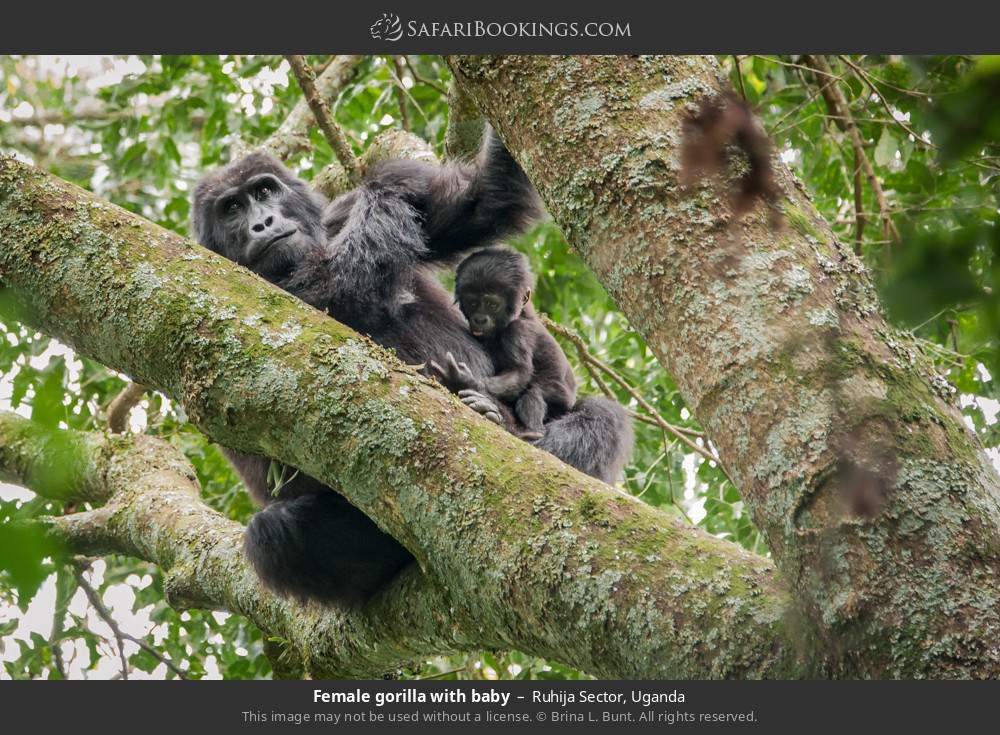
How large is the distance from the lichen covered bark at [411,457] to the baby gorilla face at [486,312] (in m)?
1.78

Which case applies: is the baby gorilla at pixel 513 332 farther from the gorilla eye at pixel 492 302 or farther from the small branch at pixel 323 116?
the small branch at pixel 323 116

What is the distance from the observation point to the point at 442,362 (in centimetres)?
424

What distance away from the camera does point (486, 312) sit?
4.70 m

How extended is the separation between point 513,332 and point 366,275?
92 centimetres

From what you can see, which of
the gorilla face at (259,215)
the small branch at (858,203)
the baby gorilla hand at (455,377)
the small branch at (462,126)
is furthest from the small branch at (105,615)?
the small branch at (858,203)

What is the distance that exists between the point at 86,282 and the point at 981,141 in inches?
97.9

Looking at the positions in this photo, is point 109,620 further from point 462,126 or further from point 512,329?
point 462,126

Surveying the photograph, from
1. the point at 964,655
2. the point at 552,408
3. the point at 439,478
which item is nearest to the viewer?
the point at 964,655

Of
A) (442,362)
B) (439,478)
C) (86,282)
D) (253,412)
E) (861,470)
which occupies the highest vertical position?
Answer: (442,362)

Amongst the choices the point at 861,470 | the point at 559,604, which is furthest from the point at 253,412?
the point at 861,470

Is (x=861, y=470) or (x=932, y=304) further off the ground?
(x=861, y=470)

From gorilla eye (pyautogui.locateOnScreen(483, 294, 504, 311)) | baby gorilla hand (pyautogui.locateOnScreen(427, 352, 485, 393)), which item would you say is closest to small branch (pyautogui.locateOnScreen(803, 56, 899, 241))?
gorilla eye (pyautogui.locateOnScreen(483, 294, 504, 311))
